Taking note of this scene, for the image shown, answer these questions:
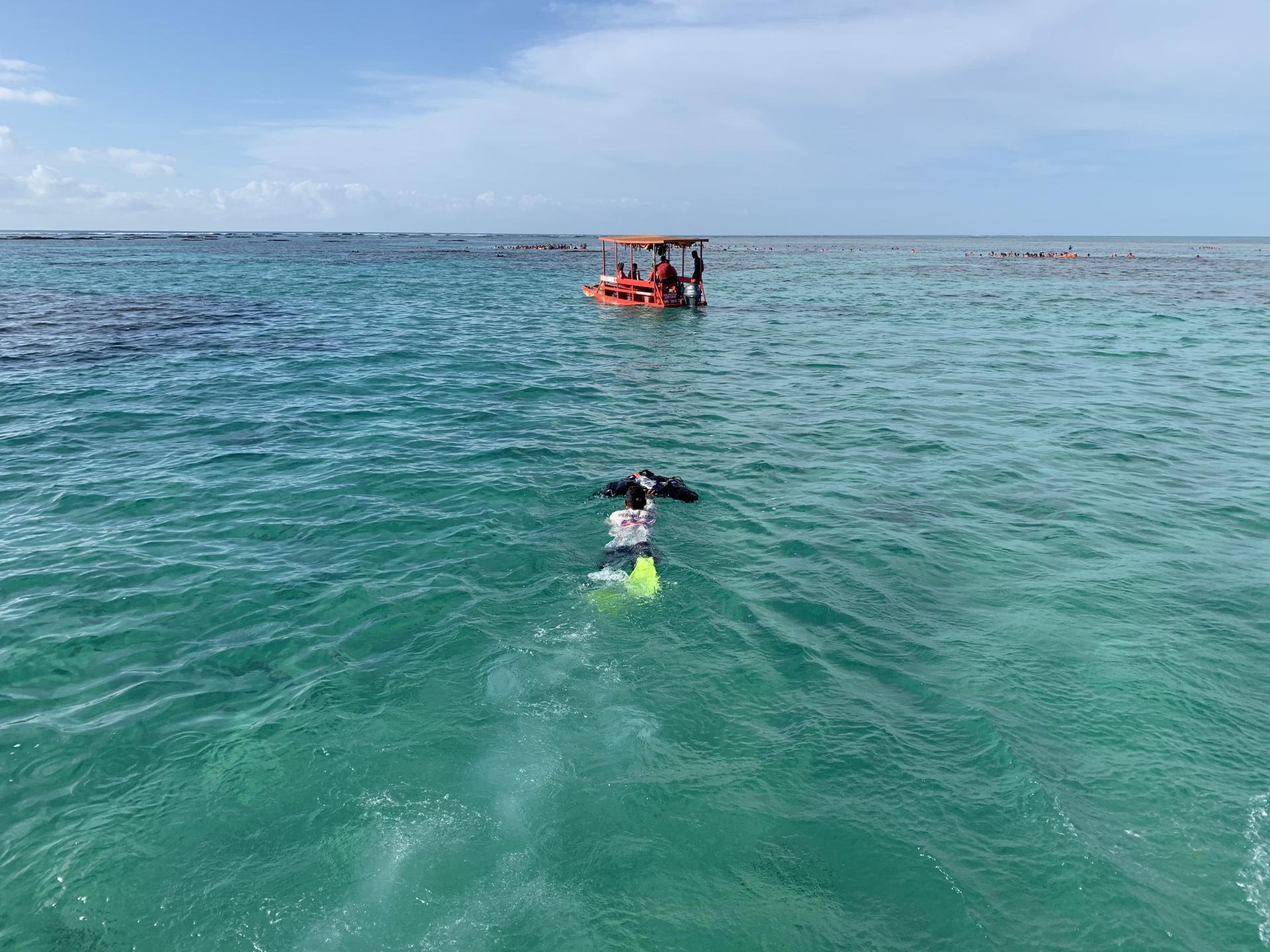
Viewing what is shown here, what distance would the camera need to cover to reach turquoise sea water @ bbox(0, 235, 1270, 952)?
5648mm

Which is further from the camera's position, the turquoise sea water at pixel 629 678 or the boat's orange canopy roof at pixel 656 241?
the boat's orange canopy roof at pixel 656 241

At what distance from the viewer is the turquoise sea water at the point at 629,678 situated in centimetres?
565

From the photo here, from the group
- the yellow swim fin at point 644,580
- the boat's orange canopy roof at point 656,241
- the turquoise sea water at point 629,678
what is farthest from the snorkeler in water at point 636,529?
the boat's orange canopy roof at point 656,241

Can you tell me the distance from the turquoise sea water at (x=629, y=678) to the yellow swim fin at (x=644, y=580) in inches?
11.4

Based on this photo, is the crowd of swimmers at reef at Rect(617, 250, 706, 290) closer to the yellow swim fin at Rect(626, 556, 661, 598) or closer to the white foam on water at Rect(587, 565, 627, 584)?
the white foam on water at Rect(587, 565, 627, 584)

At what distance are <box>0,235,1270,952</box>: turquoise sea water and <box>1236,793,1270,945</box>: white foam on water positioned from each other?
31mm

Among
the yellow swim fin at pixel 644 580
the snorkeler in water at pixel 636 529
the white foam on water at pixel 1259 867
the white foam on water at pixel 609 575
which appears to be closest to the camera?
the white foam on water at pixel 1259 867

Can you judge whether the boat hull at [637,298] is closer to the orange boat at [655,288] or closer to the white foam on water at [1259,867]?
the orange boat at [655,288]

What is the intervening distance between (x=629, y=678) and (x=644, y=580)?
2231mm

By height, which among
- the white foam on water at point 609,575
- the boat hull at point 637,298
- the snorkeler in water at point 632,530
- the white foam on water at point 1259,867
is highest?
the boat hull at point 637,298

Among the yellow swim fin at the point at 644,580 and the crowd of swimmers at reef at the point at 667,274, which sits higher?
the crowd of swimmers at reef at the point at 667,274

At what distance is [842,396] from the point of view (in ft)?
71.1

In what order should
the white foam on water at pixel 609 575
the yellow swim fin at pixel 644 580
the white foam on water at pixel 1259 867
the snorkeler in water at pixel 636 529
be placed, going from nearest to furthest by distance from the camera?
1. the white foam on water at pixel 1259 867
2. the yellow swim fin at pixel 644 580
3. the snorkeler in water at pixel 636 529
4. the white foam on water at pixel 609 575

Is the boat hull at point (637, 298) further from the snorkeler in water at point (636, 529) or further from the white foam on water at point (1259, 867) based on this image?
the white foam on water at point (1259, 867)
